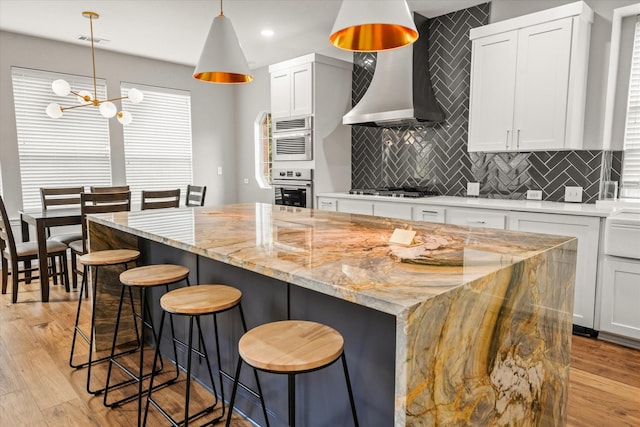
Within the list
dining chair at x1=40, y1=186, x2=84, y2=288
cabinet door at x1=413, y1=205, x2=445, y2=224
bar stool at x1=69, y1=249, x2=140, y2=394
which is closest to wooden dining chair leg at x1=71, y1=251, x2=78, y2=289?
dining chair at x1=40, y1=186, x2=84, y2=288

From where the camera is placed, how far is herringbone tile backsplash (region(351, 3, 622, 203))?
3.46 meters

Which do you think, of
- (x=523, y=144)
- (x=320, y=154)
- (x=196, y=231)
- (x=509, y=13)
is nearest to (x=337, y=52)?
(x=320, y=154)

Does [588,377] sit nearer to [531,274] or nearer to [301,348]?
[531,274]

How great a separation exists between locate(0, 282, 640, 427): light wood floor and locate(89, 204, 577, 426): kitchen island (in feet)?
1.43

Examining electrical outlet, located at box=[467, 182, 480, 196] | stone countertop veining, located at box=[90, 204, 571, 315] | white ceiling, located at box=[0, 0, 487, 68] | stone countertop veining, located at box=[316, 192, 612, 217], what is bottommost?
stone countertop veining, located at box=[90, 204, 571, 315]

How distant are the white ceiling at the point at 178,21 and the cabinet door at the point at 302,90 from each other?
0.45 meters

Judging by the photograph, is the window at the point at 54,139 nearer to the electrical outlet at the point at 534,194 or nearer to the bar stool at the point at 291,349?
the bar stool at the point at 291,349

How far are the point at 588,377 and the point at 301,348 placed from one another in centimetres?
207

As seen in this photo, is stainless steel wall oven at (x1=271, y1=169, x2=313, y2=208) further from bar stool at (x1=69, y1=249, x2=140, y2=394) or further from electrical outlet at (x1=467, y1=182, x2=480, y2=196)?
bar stool at (x1=69, y1=249, x2=140, y2=394)

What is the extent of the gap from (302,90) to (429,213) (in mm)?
2150

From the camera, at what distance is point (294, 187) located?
4.96 metres

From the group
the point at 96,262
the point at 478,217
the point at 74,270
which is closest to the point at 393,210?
the point at 478,217

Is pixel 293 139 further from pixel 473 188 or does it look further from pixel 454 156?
pixel 473 188

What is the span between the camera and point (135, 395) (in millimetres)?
2189
